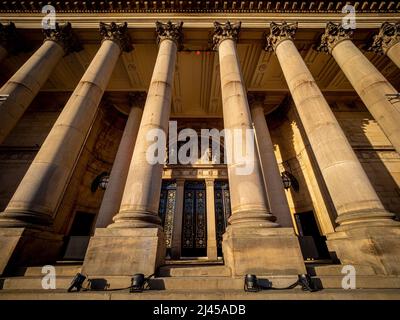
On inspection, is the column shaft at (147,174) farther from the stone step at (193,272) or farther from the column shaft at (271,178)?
the column shaft at (271,178)

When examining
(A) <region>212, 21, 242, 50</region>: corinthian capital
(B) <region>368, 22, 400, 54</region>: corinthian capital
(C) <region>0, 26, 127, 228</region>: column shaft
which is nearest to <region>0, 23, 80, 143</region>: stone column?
(C) <region>0, 26, 127, 228</region>: column shaft

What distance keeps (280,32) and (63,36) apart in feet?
37.2

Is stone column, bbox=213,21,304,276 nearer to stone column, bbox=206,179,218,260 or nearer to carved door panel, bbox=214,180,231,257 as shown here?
stone column, bbox=206,179,218,260

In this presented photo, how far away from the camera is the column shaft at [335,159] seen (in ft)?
18.2

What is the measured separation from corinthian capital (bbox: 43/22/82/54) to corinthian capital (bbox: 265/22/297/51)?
34.9ft

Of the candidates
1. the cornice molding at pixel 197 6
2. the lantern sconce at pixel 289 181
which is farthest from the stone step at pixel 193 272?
the cornice molding at pixel 197 6

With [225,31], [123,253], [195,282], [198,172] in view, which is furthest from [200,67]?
[195,282]

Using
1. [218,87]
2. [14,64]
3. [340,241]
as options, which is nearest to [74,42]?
[14,64]

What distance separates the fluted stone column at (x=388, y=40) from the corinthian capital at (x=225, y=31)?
7587 millimetres

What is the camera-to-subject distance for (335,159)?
6.34 metres

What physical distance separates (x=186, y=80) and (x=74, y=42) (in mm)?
6881
